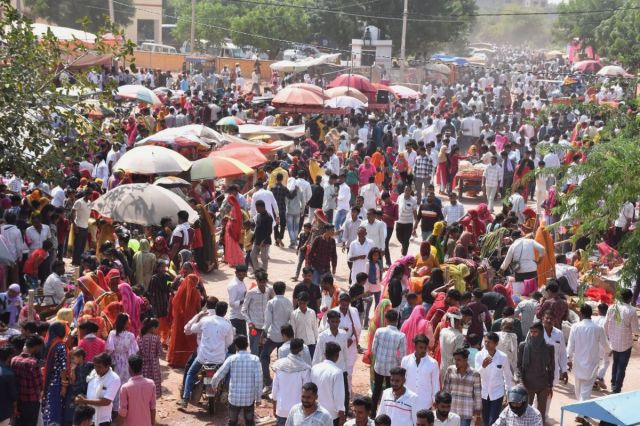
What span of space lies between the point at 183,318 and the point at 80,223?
454cm

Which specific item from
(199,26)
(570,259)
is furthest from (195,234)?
(199,26)

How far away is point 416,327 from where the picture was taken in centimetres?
1125


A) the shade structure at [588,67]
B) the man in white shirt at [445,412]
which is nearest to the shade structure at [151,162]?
the man in white shirt at [445,412]

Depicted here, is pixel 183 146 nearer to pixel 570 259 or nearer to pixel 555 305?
pixel 570 259

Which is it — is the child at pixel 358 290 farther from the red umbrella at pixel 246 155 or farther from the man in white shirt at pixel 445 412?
the red umbrella at pixel 246 155

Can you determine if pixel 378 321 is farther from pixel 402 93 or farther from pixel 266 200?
pixel 402 93

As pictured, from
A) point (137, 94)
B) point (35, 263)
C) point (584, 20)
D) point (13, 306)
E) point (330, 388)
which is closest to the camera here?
point (330, 388)

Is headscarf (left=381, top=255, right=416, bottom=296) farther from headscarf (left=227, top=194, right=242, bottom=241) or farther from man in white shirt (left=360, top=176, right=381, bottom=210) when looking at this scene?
man in white shirt (left=360, top=176, right=381, bottom=210)

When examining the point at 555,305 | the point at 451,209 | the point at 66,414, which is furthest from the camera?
the point at 451,209

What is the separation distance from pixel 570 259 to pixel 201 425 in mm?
7135

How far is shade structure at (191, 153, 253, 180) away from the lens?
18.3 metres

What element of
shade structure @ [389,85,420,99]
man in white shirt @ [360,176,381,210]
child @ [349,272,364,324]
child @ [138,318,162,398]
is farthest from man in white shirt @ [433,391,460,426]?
shade structure @ [389,85,420,99]

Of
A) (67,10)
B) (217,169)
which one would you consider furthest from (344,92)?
(67,10)

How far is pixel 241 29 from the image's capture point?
57.9m
